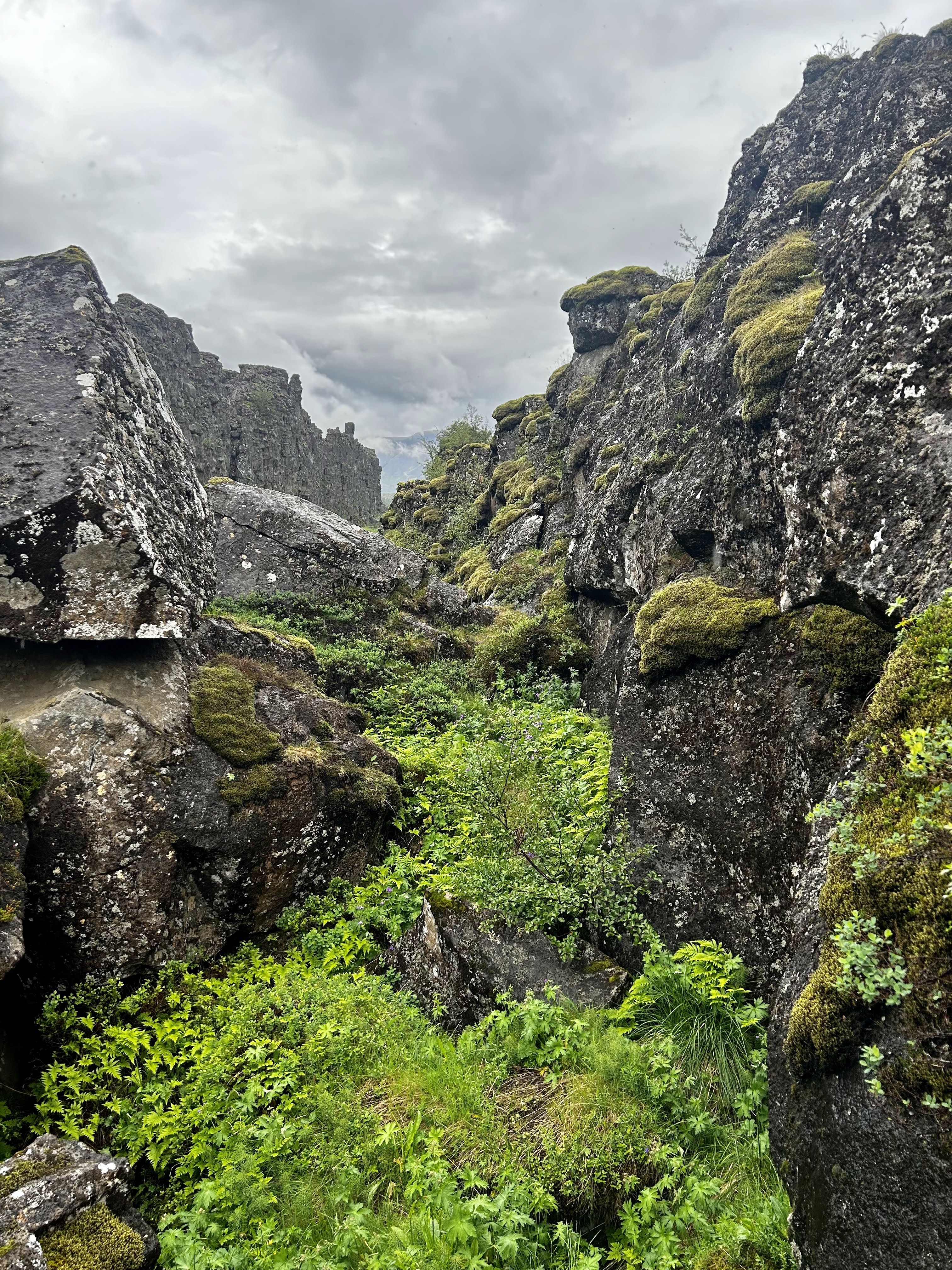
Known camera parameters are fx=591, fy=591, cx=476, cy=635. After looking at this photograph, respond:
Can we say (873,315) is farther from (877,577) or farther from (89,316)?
(89,316)

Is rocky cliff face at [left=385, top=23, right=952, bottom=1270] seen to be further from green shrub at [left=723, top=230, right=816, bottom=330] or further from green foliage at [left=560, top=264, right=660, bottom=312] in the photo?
green foliage at [left=560, top=264, right=660, bottom=312]

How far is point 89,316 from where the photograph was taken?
25.7 feet

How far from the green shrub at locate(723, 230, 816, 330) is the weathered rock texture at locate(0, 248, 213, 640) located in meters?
9.08

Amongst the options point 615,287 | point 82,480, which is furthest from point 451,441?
point 82,480

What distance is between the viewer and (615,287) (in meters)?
27.4

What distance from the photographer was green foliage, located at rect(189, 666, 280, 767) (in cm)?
718

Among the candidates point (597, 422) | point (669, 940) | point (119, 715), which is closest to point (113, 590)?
point (119, 715)

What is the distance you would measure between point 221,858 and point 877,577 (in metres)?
7.12

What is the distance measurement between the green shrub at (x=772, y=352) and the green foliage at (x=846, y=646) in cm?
301

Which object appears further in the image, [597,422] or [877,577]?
[597,422]

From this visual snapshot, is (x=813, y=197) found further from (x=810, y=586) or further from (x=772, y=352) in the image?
(x=810, y=586)

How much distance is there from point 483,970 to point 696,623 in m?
4.69

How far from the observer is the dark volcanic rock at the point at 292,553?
51.1 ft

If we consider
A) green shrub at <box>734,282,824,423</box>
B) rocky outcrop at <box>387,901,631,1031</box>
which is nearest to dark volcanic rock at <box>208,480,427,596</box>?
green shrub at <box>734,282,824,423</box>
